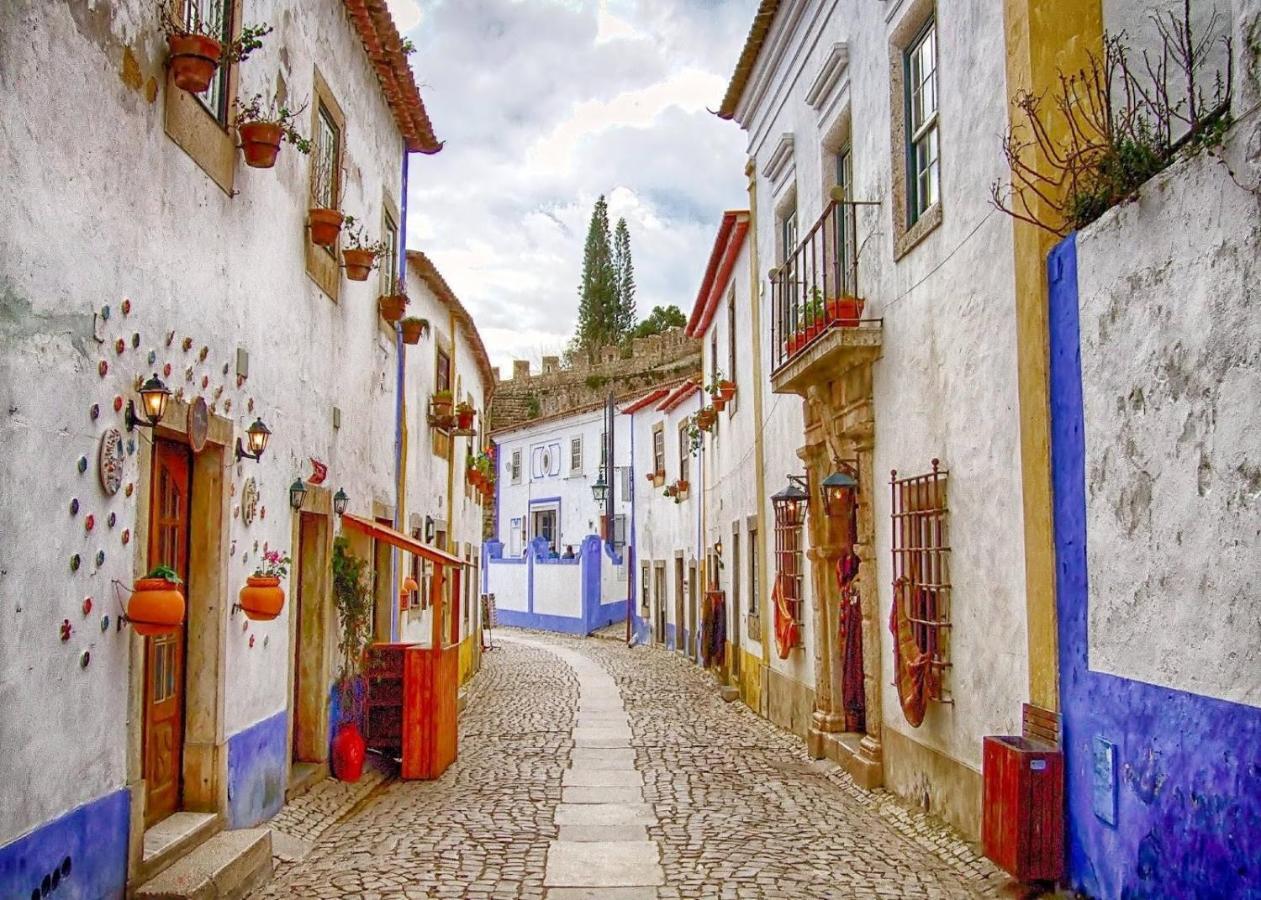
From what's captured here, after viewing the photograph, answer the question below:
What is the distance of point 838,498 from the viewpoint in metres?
10.4

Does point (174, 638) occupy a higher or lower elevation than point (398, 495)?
lower

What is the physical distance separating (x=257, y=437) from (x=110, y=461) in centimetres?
220

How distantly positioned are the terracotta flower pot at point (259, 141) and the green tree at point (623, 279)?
5127 cm

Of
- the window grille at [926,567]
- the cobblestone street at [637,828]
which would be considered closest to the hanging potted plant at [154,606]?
the cobblestone street at [637,828]

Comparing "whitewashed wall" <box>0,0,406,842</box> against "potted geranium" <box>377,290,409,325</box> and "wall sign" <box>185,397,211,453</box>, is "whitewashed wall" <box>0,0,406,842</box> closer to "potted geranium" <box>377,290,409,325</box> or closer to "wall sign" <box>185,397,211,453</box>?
"wall sign" <box>185,397,211,453</box>

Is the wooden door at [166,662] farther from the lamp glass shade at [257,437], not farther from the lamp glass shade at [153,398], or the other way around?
the lamp glass shade at [153,398]

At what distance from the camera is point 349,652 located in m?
10.3

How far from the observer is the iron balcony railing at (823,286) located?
9906mm

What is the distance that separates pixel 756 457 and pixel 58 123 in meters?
11.2

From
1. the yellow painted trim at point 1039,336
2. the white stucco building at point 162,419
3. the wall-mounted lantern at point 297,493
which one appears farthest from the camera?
the wall-mounted lantern at point 297,493

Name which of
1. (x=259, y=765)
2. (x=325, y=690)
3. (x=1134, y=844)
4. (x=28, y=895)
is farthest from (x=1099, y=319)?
(x=325, y=690)

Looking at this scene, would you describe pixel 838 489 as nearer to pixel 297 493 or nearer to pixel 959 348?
pixel 959 348

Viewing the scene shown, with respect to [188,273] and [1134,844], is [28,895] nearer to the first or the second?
[188,273]

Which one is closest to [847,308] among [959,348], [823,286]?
[823,286]
